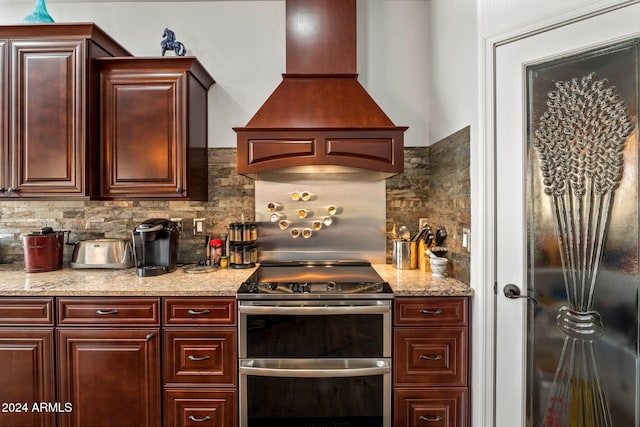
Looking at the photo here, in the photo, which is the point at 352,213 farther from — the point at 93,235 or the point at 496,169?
the point at 93,235

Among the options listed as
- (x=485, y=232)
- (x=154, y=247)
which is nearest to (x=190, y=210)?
(x=154, y=247)

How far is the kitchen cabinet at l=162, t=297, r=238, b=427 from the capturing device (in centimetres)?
183

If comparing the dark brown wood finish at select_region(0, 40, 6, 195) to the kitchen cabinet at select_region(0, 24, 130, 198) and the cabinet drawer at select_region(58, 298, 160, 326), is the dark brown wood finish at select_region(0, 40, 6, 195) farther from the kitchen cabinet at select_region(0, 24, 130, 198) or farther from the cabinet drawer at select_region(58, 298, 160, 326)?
the cabinet drawer at select_region(58, 298, 160, 326)

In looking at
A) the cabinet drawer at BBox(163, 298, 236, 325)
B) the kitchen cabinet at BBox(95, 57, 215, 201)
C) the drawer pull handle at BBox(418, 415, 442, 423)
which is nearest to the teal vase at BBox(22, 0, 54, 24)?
the kitchen cabinet at BBox(95, 57, 215, 201)

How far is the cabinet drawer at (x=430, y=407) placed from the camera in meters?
1.85

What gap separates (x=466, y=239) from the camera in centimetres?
191

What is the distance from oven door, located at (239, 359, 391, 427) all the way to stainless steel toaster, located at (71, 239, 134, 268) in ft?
4.18

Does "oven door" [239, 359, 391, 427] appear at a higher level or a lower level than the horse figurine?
lower

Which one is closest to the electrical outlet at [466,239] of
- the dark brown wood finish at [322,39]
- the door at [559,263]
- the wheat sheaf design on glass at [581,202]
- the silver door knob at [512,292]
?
the door at [559,263]

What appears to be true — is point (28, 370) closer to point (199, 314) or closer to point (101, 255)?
point (101, 255)

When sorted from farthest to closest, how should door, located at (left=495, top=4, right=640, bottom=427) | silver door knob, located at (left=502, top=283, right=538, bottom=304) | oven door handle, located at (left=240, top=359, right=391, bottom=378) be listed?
oven door handle, located at (left=240, top=359, right=391, bottom=378) < silver door knob, located at (left=502, top=283, right=538, bottom=304) < door, located at (left=495, top=4, right=640, bottom=427)

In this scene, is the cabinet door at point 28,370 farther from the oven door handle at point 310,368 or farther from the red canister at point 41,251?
the oven door handle at point 310,368

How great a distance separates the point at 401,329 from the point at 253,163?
52.0 inches

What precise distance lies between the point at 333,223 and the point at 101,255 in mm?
1698
